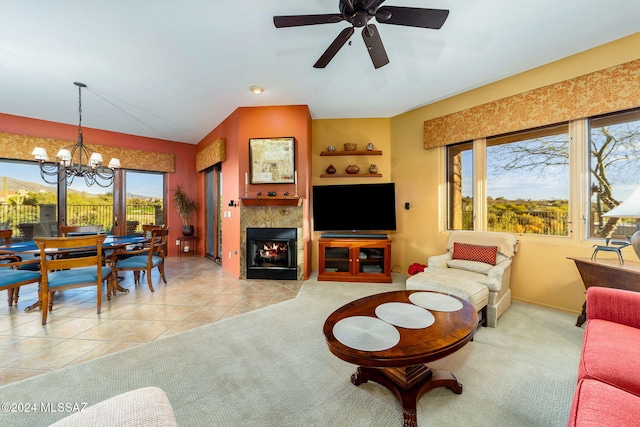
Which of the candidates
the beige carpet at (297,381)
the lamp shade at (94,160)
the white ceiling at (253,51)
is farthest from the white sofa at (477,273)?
the lamp shade at (94,160)

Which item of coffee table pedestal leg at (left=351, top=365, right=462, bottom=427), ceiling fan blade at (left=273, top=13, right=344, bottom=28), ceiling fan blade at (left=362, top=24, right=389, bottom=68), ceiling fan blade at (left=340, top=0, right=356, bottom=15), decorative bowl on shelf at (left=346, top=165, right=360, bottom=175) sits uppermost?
ceiling fan blade at (left=273, top=13, right=344, bottom=28)

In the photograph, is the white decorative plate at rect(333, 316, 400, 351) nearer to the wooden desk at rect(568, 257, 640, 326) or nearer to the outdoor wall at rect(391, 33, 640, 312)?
the wooden desk at rect(568, 257, 640, 326)

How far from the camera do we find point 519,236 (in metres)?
3.11

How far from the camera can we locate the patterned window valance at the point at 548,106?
7.76 feet

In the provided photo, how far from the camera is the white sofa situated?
2.30 meters

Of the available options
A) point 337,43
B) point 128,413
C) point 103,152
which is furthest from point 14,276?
point 337,43

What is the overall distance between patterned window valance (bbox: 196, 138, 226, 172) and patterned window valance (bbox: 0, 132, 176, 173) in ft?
2.70

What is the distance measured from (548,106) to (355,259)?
302 centimetres

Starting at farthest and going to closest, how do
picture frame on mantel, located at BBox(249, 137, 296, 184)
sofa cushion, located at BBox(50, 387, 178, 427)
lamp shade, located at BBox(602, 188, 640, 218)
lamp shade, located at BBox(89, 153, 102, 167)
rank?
picture frame on mantel, located at BBox(249, 137, 296, 184) < lamp shade, located at BBox(89, 153, 102, 167) < lamp shade, located at BBox(602, 188, 640, 218) < sofa cushion, located at BBox(50, 387, 178, 427)

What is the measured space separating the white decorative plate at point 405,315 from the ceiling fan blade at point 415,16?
197cm

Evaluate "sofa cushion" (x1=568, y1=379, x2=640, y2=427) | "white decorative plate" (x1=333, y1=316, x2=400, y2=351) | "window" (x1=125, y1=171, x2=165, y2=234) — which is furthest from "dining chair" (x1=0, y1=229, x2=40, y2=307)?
"sofa cushion" (x1=568, y1=379, x2=640, y2=427)

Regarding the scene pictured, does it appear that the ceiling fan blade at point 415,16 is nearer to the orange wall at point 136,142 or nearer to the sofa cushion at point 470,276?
the sofa cushion at point 470,276

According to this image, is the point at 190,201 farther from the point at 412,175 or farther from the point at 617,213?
the point at 617,213

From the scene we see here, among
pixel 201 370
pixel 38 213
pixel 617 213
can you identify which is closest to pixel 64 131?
pixel 38 213
